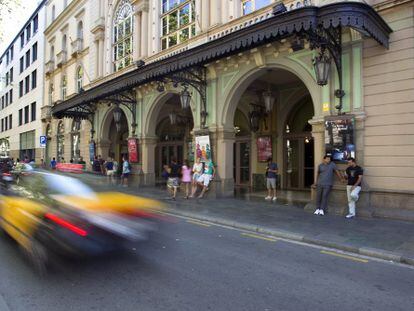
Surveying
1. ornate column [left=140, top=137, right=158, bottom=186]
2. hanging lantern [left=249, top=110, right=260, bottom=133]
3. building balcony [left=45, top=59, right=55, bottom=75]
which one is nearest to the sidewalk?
hanging lantern [left=249, top=110, right=260, bottom=133]

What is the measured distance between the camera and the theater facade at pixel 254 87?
30.1 feet

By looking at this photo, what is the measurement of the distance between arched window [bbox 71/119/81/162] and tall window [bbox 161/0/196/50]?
10.7 metres

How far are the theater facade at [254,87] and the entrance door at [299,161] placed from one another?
0.05 metres

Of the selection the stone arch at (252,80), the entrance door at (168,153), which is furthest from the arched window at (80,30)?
the stone arch at (252,80)

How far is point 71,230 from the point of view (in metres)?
4.33

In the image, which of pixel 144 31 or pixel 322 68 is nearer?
pixel 322 68

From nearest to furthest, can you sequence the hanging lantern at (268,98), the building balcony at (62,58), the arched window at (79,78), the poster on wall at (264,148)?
1. the hanging lantern at (268,98)
2. the poster on wall at (264,148)
3. the arched window at (79,78)
4. the building balcony at (62,58)

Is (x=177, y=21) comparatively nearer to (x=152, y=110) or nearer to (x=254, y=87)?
(x=152, y=110)

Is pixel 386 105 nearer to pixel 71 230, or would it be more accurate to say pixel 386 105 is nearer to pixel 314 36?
pixel 314 36

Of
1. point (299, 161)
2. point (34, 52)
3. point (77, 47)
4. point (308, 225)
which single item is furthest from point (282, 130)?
point (34, 52)

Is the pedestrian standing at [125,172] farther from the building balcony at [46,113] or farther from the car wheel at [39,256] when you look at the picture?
the building balcony at [46,113]

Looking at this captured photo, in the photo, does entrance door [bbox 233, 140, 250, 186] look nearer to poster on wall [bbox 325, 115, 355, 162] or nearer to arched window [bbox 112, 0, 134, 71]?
poster on wall [bbox 325, 115, 355, 162]

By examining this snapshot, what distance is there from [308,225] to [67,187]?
5618mm

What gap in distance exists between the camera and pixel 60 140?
28.3 metres
